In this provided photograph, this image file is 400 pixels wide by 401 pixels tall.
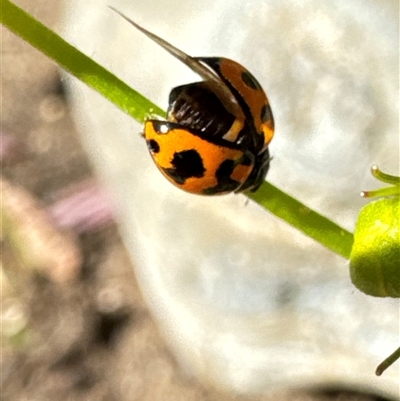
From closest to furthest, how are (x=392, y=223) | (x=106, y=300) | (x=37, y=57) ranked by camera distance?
(x=392, y=223), (x=106, y=300), (x=37, y=57)

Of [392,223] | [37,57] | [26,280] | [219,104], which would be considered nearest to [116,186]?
[26,280]

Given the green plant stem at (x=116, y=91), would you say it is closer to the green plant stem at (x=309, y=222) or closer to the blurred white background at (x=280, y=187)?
the green plant stem at (x=309, y=222)

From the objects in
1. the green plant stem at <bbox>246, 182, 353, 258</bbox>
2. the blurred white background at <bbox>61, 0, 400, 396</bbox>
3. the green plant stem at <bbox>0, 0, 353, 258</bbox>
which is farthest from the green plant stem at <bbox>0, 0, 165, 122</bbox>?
the blurred white background at <bbox>61, 0, 400, 396</bbox>

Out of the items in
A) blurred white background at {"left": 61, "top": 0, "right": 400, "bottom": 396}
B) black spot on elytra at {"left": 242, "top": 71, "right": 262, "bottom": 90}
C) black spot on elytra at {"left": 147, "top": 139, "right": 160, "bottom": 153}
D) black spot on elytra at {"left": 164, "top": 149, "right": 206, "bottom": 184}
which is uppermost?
black spot on elytra at {"left": 242, "top": 71, "right": 262, "bottom": 90}

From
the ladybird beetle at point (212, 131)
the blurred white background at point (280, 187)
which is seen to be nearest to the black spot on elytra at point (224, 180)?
the ladybird beetle at point (212, 131)

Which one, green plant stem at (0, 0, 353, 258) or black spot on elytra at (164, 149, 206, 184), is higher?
green plant stem at (0, 0, 353, 258)

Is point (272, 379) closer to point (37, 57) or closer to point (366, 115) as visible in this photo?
point (366, 115)

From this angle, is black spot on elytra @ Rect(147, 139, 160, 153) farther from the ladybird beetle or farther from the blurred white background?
the blurred white background
